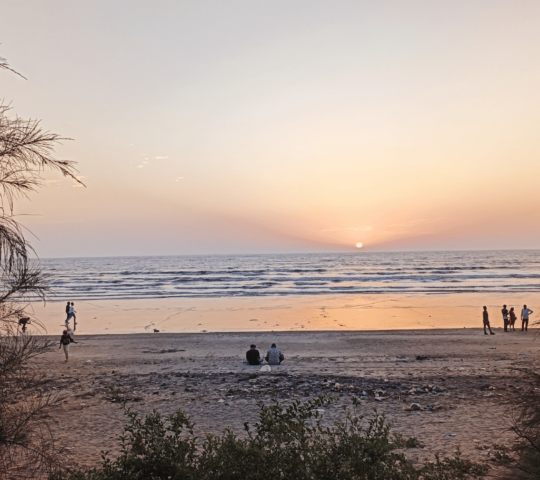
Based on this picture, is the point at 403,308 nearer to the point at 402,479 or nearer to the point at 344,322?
the point at 344,322

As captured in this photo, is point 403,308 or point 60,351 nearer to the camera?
point 60,351

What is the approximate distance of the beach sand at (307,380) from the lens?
30.0ft

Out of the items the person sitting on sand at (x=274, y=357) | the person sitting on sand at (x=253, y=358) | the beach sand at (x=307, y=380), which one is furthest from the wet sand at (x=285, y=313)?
the person sitting on sand at (x=274, y=357)

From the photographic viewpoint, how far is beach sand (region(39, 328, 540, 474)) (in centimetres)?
916

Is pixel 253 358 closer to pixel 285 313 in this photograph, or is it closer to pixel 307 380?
pixel 307 380

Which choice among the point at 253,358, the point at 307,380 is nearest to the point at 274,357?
the point at 253,358

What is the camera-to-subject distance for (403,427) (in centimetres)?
918

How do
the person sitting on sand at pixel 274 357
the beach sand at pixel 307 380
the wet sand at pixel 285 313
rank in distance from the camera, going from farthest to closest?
1. the wet sand at pixel 285 313
2. the person sitting on sand at pixel 274 357
3. the beach sand at pixel 307 380

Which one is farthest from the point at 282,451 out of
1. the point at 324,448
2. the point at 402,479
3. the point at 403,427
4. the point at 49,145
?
the point at 403,427

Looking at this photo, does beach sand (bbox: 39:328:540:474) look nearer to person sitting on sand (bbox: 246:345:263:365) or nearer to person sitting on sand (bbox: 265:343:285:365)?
person sitting on sand (bbox: 265:343:285:365)

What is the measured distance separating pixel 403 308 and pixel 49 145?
32.3 m

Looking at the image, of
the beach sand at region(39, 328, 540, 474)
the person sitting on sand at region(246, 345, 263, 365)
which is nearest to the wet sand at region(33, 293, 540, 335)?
the beach sand at region(39, 328, 540, 474)

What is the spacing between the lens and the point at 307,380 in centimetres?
1300

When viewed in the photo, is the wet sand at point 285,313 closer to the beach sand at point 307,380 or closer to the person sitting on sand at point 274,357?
the beach sand at point 307,380
